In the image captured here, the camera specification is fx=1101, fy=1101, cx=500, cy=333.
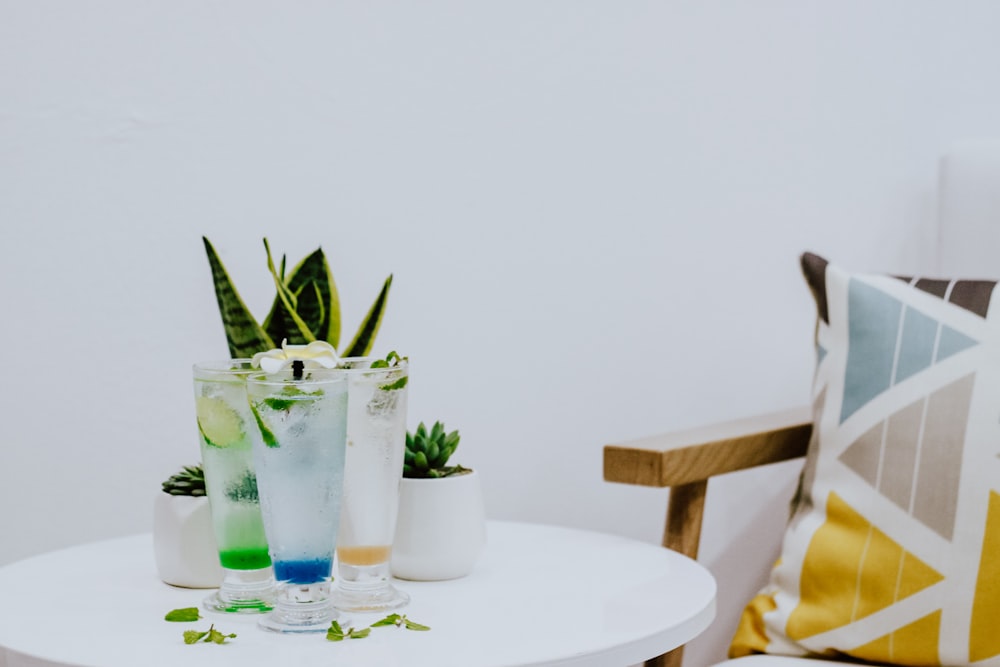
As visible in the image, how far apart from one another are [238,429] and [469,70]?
0.77m

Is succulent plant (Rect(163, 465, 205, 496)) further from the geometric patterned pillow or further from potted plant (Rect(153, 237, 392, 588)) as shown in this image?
the geometric patterned pillow

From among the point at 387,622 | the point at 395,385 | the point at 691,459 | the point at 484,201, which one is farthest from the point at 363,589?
the point at 484,201

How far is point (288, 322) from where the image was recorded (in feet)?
2.84

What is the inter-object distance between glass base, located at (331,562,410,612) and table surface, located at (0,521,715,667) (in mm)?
19

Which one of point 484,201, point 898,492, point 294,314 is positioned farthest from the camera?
point 484,201

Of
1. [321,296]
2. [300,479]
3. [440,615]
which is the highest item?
[321,296]

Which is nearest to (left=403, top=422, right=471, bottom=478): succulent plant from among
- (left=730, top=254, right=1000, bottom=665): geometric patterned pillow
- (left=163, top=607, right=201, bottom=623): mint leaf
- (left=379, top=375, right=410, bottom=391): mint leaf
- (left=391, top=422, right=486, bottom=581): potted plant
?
(left=391, top=422, right=486, bottom=581): potted plant

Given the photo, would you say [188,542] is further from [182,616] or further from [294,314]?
[294,314]

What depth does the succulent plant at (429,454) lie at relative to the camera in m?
0.90

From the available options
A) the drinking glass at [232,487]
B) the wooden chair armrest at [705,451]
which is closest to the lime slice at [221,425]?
the drinking glass at [232,487]

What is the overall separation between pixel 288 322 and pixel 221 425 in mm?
111

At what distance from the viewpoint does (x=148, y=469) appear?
1310 mm

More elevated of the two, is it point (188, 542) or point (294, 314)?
point (294, 314)

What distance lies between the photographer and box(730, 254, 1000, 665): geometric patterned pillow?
3.34 ft
